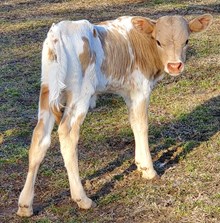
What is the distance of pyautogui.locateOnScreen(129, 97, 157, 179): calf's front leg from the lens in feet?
18.1

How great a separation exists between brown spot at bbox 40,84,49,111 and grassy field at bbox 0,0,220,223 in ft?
2.87

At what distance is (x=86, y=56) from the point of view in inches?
190

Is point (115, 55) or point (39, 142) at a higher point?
point (115, 55)

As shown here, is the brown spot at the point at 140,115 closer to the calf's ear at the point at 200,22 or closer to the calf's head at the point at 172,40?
the calf's head at the point at 172,40

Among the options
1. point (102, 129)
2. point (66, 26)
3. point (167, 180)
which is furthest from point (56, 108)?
point (102, 129)

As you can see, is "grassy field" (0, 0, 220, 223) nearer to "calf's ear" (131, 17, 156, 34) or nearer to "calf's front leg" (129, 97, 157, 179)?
"calf's front leg" (129, 97, 157, 179)

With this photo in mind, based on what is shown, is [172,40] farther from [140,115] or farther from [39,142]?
[39,142]

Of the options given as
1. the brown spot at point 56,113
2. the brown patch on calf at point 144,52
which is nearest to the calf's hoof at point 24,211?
the brown spot at point 56,113

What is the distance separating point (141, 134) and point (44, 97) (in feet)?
3.88

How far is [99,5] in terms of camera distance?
15117 mm

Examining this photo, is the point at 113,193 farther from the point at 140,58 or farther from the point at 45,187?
the point at 140,58

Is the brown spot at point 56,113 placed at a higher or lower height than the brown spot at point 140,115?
higher

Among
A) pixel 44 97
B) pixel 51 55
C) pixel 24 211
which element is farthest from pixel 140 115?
pixel 24 211

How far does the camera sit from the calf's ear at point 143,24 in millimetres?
5367
